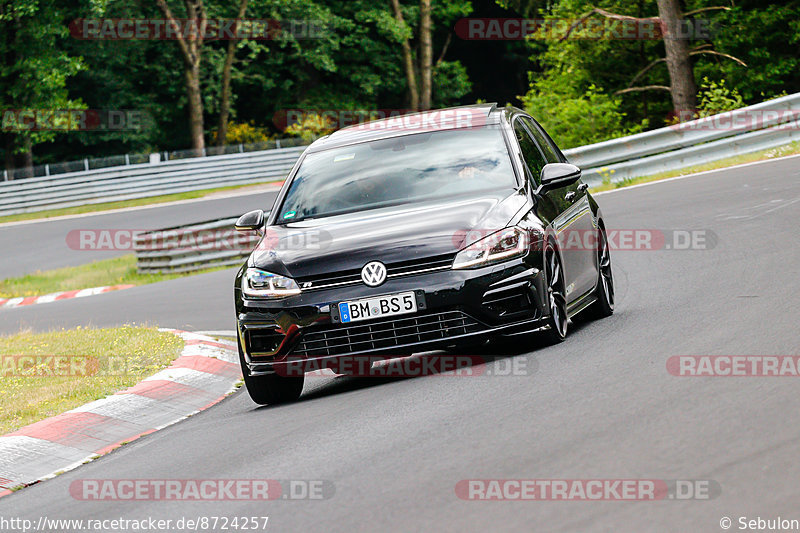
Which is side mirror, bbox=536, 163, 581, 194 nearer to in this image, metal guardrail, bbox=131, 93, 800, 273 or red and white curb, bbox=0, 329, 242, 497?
red and white curb, bbox=0, 329, 242, 497

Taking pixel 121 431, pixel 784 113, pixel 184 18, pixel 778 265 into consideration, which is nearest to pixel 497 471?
pixel 121 431

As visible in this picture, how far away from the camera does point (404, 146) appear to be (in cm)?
917

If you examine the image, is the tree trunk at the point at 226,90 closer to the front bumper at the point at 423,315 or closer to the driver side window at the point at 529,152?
the driver side window at the point at 529,152

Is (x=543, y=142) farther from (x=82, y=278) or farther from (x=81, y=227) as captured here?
(x=81, y=227)

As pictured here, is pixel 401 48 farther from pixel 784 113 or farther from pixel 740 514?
pixel 740 514

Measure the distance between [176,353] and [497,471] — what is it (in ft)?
19.3

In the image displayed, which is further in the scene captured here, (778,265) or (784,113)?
(784,113)

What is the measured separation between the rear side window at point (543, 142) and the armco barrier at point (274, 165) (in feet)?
29.7

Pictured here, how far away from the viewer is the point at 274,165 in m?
41.8

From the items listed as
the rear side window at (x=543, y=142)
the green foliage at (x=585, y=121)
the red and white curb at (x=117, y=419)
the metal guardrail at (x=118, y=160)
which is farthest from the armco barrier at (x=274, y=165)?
the red and white curb at (x=117, y=419)

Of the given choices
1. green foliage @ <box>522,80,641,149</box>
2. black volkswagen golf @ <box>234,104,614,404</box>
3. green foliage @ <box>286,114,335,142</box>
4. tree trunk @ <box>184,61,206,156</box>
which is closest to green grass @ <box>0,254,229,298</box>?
green foliage @ <box>522,80,641,149</box>

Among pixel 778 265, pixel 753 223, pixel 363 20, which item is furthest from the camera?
pixel 363 20

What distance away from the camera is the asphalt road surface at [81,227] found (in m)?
25.6

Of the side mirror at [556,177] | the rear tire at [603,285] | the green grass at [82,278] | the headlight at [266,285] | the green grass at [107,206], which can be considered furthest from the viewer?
the green grass at [107,206]
